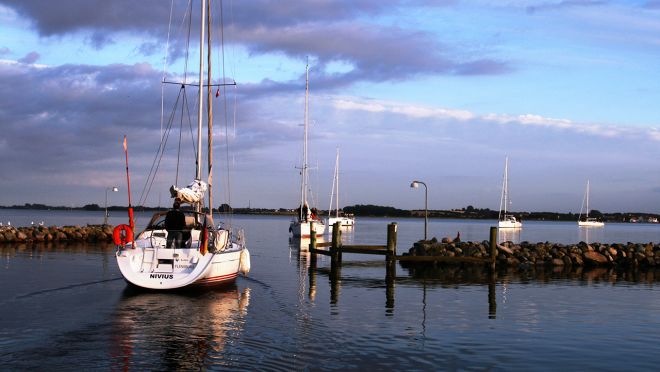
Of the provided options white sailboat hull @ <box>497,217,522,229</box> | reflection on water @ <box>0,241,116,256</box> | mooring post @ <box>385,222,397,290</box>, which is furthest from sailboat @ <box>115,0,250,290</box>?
white sailboat hull @ <box>497,217,522,229</box>

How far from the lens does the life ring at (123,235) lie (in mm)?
21891

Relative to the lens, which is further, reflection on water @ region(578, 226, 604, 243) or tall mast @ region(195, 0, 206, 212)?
reflection on water @ region(578, 226, 604, 243)

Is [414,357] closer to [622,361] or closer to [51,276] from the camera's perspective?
[622,361]

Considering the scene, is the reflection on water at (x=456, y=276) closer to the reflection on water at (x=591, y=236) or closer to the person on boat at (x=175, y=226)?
the person on boat at (x=175, y=226)

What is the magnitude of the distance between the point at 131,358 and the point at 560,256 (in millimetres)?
28765

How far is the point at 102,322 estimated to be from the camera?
631 inches

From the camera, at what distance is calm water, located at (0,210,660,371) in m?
13.0

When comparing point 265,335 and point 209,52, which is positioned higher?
point 209,52

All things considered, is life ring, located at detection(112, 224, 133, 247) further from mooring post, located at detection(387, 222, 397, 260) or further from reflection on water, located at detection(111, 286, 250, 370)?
mooring post, located at detection(387, 222, 397, 260)

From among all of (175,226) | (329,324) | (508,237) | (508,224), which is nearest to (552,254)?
(175,226)

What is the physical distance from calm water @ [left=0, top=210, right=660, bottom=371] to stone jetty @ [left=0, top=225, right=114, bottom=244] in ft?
73.6

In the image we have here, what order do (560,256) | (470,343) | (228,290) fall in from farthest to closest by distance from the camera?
(560,256), (228,290), (470,343)

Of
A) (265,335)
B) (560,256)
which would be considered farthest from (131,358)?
(560,256)

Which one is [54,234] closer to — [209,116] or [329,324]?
[209,116]
